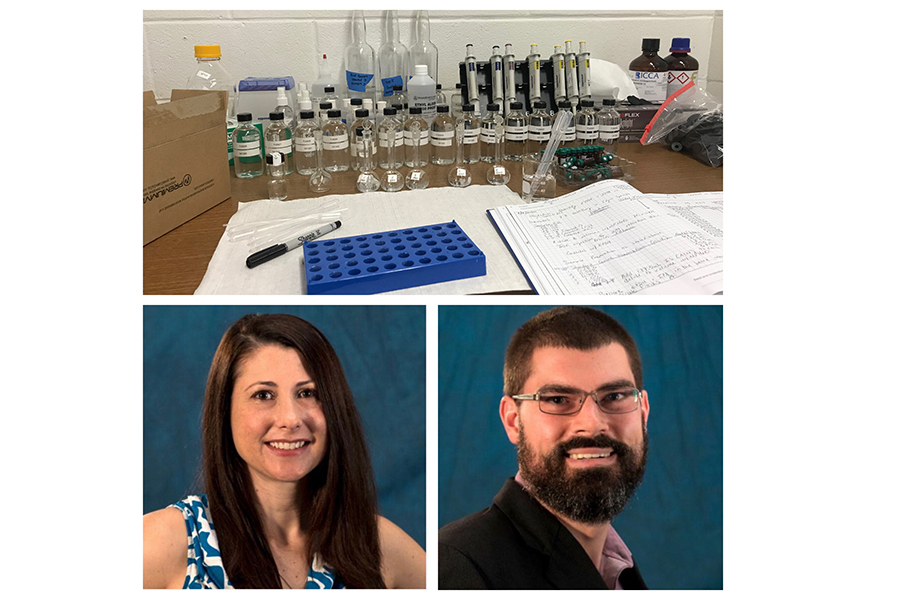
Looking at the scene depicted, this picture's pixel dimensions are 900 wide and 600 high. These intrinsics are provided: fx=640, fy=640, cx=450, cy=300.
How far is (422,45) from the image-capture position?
178cm

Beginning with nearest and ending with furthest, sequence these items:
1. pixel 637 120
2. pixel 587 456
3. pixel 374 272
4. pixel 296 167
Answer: pixel 587 456
pixel 374 272
pixel 296 167
pixel 637 120

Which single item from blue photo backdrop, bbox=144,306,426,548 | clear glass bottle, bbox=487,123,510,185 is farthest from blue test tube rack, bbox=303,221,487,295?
clear glass bottle, bbox=487,123,510,185

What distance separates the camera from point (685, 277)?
2.86 feet

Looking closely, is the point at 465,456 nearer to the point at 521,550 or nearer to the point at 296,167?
the point at 521,550

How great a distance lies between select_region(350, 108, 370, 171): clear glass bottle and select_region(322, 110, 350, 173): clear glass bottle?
0.5 inches

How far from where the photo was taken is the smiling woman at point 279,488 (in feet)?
2.56

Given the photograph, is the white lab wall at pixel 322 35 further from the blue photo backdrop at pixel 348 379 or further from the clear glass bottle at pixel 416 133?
the blue photo backdrop at pixel 348 379

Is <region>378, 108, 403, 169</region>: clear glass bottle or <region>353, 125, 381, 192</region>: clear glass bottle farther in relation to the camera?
<region>378, 108, 403, 169</region>: clear glass bottle

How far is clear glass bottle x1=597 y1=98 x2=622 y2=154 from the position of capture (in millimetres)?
1536

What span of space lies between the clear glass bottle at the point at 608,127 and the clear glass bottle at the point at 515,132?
18 centimetres

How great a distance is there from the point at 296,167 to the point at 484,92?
56 cm

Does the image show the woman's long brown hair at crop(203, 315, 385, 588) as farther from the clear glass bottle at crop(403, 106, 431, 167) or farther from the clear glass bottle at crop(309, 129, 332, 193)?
the clear glass bottle at crop(403, 106, 431, 167)

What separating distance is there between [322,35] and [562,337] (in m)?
1.33

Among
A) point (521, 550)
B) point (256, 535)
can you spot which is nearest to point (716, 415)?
point (521, 550)
